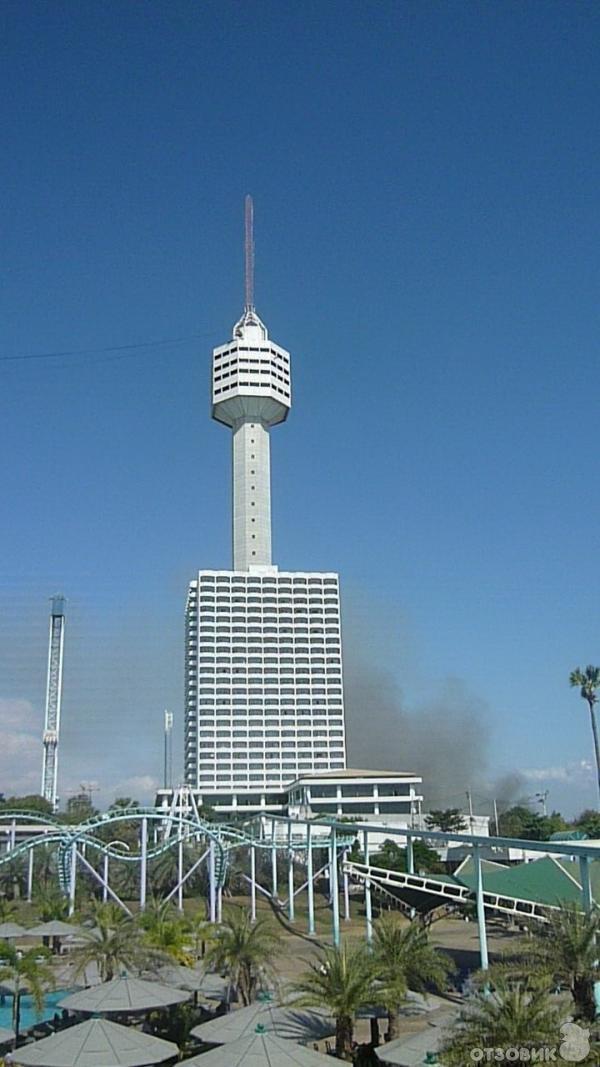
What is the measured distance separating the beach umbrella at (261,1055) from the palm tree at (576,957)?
6265mm

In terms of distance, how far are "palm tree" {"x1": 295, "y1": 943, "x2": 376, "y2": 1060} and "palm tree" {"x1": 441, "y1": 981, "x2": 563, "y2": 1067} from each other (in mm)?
5388

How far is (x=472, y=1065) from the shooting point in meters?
17.4

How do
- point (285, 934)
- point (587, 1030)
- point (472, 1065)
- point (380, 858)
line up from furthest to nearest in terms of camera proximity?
point (380, 858)
point (285, 934)
point (587, 1030)
point (472, 1065)

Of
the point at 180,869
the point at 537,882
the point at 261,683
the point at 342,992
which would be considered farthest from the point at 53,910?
the point at 261,683

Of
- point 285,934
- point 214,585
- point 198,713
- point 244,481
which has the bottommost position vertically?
point 285,934

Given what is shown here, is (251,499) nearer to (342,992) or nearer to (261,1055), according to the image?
(342,992)

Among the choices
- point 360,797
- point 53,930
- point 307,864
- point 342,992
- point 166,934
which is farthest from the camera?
point 360,797

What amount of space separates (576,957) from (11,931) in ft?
94.3

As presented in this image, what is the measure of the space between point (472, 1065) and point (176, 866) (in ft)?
198

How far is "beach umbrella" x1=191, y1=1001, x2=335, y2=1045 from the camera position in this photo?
22.5 m

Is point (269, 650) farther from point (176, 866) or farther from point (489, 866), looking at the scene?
point (489, 866)

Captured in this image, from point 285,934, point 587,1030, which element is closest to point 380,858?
point 285,934

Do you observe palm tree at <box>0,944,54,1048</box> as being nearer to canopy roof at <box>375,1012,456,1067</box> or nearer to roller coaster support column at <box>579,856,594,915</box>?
canopy roof at <box>375,1012,456,1067</box>

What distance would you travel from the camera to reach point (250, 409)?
167 meters
